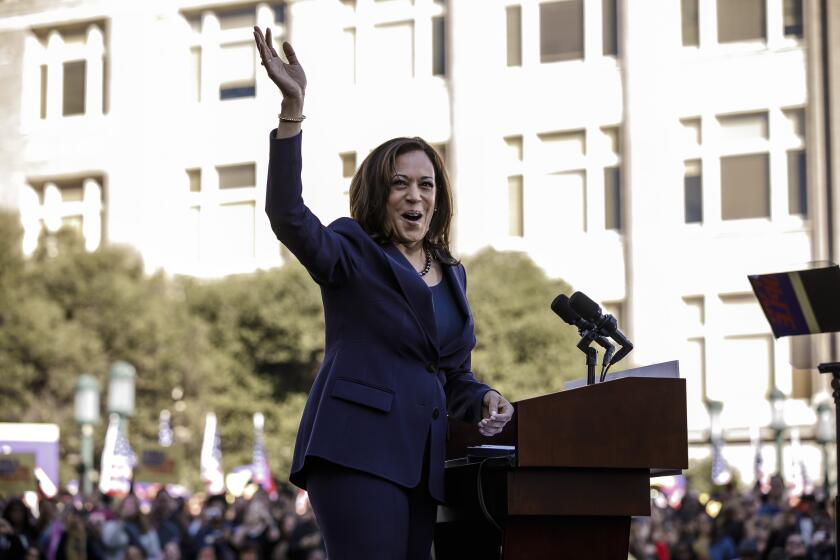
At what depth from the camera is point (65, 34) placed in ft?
181

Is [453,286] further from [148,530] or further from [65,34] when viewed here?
[65,34]

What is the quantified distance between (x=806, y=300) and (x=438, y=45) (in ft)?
144

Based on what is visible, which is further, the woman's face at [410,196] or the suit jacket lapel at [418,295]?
the woman's face at [410,196]

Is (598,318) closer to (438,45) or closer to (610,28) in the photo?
(610,28)

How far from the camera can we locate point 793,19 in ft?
149

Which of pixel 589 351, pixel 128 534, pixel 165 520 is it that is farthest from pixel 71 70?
pixel 589 351

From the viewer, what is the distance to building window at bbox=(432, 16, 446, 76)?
49.8 m

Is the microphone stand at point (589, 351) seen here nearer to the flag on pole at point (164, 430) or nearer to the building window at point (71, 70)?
the flag on pole at point (164, 430)

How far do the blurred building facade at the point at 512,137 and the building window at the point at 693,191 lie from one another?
0.21 feet

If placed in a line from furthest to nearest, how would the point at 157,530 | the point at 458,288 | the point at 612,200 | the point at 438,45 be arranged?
the point at 438,45 → the point at 612,200 → the point at 157,530 → the point at 458,288

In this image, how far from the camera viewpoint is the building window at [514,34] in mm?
48406

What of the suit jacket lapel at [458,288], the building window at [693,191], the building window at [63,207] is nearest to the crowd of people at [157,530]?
the suit jacket lapel at [458,288]

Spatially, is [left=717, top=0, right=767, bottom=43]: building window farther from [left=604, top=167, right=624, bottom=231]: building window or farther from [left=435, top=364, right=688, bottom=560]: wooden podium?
[left=435, top=364, right=688, bottom=560]: wooden podium

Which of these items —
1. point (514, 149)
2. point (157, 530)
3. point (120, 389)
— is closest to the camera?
point (157, 530)
